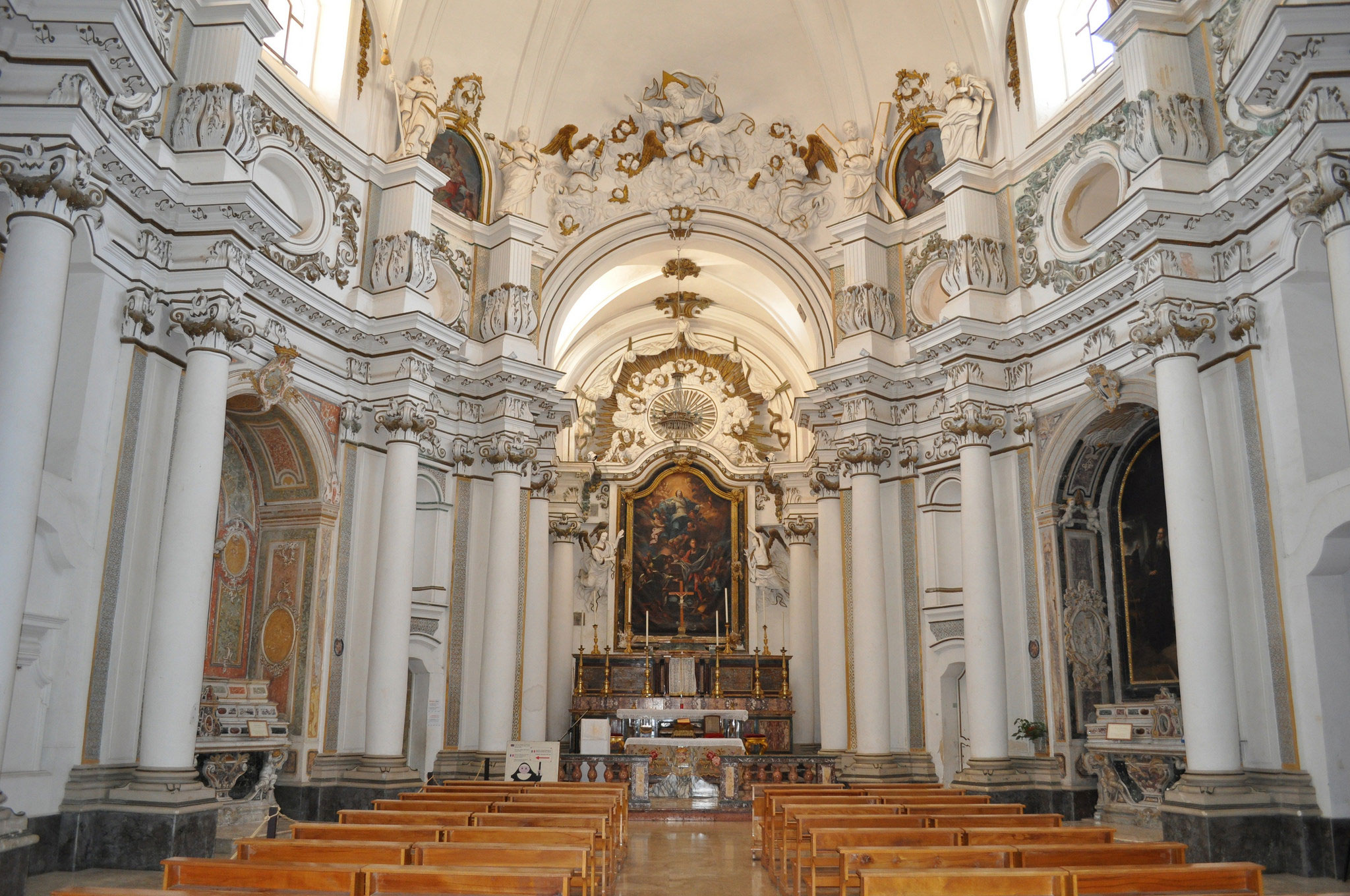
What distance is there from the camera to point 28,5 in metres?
9.79

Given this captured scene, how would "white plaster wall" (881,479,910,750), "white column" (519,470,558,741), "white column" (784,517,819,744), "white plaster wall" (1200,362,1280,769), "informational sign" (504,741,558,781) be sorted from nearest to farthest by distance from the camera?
"white plaster wall" (1200,362,1280,769), "informational sign" (504,741,558,781), "white plaster wall" (881,479,910,750), "white column" (519,470,558,741), "white column" (784,517,819,744)

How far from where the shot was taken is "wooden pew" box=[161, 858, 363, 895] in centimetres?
561

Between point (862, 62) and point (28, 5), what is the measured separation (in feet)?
47.3

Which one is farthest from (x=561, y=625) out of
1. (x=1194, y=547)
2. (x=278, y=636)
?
(x=1194, y=547)

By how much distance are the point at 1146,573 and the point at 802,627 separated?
39.4 feet

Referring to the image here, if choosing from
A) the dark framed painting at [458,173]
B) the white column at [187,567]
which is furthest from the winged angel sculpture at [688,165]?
the white column at [187,567]

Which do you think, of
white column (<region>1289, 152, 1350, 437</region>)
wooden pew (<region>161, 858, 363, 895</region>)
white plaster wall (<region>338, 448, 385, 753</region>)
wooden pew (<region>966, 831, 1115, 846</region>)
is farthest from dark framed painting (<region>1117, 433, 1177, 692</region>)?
wooden pew (<region>161, 858, 363, 895</region>)

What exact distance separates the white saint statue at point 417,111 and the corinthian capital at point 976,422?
9760 millimetres

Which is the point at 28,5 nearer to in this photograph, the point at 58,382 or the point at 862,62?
the point at 58,382

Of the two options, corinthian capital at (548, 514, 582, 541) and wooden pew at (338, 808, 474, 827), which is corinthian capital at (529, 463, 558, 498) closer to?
corinthian capital at (548, 514, 582, 541)

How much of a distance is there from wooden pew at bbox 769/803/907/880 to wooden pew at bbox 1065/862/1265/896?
2769mm

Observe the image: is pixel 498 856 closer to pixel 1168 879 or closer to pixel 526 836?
pixel 526 836

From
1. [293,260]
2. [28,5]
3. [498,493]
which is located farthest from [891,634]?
[28,5]

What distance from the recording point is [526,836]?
741cm
